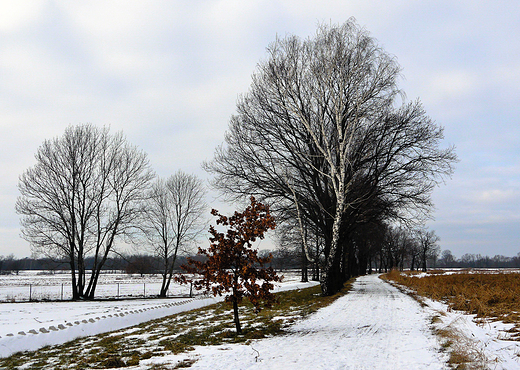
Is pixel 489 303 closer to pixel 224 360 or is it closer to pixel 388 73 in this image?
pixel 224 360

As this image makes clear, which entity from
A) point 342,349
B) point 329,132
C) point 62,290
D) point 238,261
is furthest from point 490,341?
point 62,290

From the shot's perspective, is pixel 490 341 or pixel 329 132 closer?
pixel 490 341

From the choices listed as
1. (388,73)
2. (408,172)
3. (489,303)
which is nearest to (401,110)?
(388,73)

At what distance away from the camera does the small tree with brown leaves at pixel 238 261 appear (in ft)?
27.1

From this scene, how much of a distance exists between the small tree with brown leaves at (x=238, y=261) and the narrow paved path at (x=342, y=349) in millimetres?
1247

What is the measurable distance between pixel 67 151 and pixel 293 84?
19.0 m

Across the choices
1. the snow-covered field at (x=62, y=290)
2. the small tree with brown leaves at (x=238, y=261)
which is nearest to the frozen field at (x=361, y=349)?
the small tree with brown leaves at (x=238, y=261)

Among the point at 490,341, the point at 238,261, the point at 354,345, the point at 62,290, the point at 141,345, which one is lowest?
the point at 62,290

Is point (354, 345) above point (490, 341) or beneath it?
beneath

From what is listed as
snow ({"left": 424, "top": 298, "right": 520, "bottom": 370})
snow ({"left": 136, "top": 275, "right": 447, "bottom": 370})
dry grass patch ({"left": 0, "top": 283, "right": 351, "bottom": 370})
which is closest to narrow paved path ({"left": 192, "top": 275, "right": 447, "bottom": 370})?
snow ({"left": 136, "top": 275, "right": 447, "bottom": 370})

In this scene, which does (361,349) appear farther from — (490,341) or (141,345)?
(141,345)

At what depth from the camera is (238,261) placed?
8.39 m

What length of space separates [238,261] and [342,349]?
10.0ft

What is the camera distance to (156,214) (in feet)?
112
